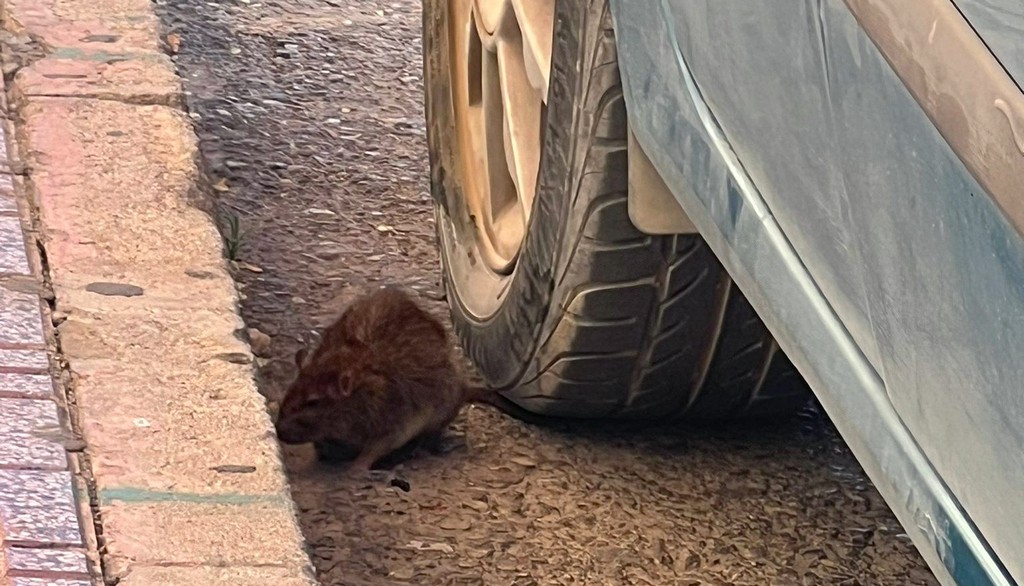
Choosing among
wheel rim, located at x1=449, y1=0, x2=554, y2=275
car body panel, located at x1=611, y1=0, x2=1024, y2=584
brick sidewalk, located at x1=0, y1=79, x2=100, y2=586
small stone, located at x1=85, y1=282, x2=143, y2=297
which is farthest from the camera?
small stone, located at x1=85, y1=282, x2=143, y2=297

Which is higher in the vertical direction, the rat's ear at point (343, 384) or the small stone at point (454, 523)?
the rat's ear at point (343, 384)

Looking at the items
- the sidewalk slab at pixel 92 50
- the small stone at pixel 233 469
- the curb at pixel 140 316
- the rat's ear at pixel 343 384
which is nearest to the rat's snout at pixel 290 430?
the rat's ear at pixel 343 384

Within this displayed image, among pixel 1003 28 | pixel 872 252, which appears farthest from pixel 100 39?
pixel 1003 28

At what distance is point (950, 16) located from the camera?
1.74 meters

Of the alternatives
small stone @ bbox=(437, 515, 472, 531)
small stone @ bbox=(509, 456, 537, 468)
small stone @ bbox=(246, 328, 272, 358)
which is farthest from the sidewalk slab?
small stone @ bbox=(437, 515, 472, 531)

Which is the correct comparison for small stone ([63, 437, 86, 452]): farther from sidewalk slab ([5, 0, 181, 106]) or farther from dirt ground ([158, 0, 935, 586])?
sidewalk slab ([5, 0, 181, 106])

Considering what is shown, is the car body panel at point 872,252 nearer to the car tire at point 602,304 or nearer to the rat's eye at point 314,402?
the car tire at point 602,304

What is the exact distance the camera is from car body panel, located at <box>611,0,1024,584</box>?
5.63ft

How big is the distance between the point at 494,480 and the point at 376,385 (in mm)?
321

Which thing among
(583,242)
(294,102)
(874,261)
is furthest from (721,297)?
(294,102)

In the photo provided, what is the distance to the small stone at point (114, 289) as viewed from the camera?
11.8 ft

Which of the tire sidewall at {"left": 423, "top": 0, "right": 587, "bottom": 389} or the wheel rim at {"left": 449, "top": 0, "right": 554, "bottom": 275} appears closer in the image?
the tire sidewall at {"left": 423, "top": 0, "right": 587, "bottom": 389}

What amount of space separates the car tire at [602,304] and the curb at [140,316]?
1.79 ft

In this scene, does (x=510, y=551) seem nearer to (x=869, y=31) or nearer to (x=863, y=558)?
(x=863, y=558)
